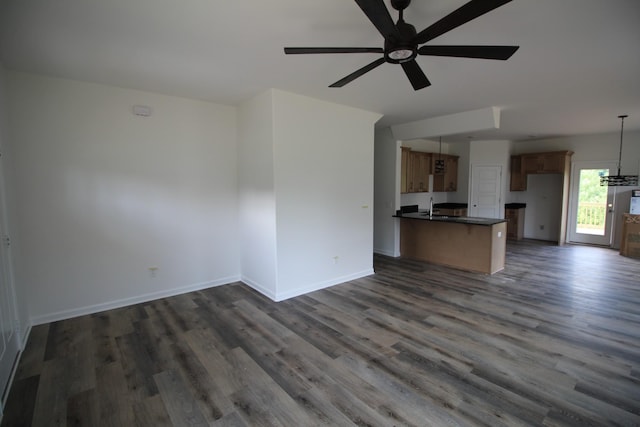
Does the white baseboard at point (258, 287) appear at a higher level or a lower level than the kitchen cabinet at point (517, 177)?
lower

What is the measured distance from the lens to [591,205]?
724 cm

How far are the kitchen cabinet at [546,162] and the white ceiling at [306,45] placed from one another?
11.2ft

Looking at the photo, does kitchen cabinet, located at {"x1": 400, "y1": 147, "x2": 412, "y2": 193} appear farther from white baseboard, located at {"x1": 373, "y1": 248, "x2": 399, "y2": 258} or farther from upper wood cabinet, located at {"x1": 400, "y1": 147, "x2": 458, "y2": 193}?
white baseboard, located at {"x1": 373, "y1": 248, "x2": 399, "y2": 258}

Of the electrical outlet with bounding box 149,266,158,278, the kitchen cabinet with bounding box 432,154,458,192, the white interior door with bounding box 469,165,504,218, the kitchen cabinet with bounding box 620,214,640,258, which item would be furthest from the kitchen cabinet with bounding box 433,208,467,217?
the electrical outlet with bounding box 149,266,158,278

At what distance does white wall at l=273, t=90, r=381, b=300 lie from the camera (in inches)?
153

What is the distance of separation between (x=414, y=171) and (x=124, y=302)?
20.0ft

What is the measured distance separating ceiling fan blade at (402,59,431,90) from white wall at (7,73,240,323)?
9.82ft

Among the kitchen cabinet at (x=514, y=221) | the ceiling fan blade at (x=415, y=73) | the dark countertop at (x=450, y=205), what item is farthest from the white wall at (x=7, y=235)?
the kitchen cabinet at (x=514, y=221)

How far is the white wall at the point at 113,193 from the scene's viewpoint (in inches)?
126

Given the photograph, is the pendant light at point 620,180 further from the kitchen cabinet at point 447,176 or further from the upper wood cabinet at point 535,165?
the kitchen cabinet at point 447,176

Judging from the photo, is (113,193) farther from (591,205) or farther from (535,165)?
(591,205)

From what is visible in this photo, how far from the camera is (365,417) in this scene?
1.96 metres

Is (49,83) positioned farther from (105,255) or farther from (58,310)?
(58,310)

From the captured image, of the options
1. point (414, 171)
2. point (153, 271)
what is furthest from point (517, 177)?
point (153, 271)
